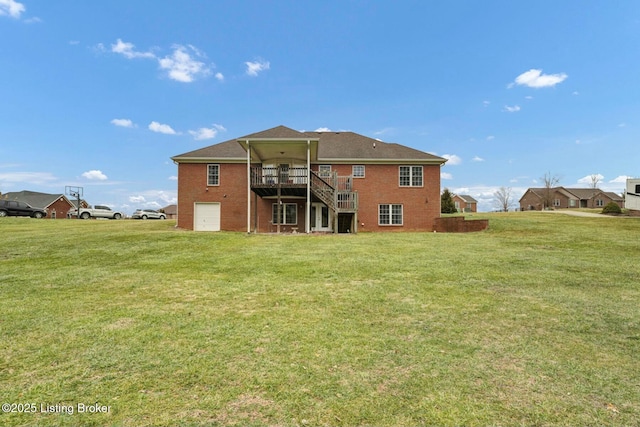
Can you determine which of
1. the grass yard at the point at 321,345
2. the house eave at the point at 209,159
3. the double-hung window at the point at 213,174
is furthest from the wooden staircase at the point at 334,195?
the grass yard at the point at 321,345

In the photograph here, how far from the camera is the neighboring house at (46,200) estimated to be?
1987 inches

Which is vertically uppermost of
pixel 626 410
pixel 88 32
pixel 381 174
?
pixel 88 32

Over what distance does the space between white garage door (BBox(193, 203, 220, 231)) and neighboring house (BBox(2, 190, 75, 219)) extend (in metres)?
43.2

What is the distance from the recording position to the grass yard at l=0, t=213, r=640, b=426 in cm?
281

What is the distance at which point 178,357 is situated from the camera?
12.3ft

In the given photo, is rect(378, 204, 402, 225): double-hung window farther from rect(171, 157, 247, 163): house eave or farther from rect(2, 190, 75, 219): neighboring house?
rect(2, 190, 75, 219): neighboring house

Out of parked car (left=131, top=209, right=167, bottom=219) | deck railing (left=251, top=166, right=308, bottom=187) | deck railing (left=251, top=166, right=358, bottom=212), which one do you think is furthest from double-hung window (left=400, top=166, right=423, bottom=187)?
parked car (left=131, top=209, right=167, bottom=219)

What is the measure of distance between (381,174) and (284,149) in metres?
7.21

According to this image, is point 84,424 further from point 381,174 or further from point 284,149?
point 381,174

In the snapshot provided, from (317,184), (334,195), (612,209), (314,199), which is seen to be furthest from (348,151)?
(612,209)

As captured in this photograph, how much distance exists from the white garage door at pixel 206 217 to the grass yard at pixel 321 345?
1367cm

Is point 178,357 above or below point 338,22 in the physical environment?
below

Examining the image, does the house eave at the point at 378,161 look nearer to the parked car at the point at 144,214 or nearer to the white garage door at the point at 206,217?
the white garage door at the point at 206,217

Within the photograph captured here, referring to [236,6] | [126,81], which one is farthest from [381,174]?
[126,81]
